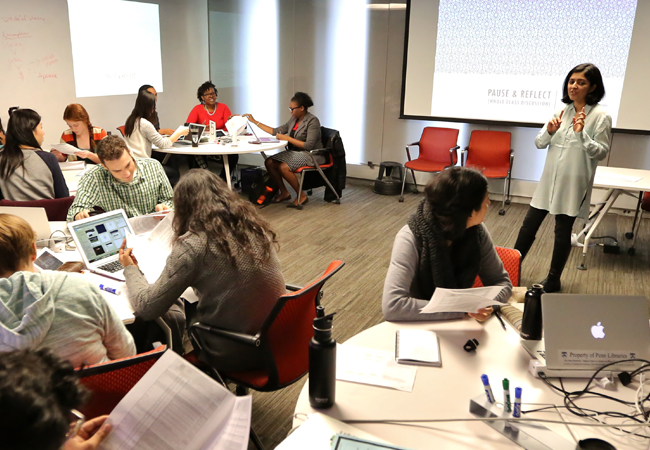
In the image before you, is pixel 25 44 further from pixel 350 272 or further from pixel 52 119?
pixel 350 272

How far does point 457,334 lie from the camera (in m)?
1.84

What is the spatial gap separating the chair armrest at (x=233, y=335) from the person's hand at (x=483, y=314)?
31.3 inches

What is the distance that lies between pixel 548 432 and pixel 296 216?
15.0 ft

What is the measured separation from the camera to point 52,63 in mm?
5629

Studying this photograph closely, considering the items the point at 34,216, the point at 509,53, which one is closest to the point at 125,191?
the point at 34,216

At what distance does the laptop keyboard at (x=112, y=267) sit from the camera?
2383 millimetres

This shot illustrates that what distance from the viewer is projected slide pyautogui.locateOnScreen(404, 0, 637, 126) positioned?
5691 mm

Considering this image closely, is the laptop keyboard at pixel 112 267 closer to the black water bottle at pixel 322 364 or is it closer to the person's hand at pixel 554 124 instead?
the black water bottle at pixel 322 364

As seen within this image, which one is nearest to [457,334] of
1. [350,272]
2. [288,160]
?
[350,272]

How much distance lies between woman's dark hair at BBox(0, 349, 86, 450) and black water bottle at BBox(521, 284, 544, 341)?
4.47ft

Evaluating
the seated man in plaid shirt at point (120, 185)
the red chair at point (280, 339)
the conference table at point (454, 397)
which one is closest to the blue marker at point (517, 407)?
the conference table at point (454, 397)

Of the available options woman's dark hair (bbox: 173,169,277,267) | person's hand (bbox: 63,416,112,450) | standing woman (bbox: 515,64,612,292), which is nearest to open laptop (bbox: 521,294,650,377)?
woman's dark hair (bbox: 173,169,277,267)

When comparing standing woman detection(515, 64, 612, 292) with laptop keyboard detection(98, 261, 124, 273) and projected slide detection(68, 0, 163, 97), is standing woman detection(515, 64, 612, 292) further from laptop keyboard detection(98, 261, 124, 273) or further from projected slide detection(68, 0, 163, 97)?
projected slide detection(68, 0, 163, 97)

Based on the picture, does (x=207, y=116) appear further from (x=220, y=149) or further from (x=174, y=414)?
(x=174, y=414)
